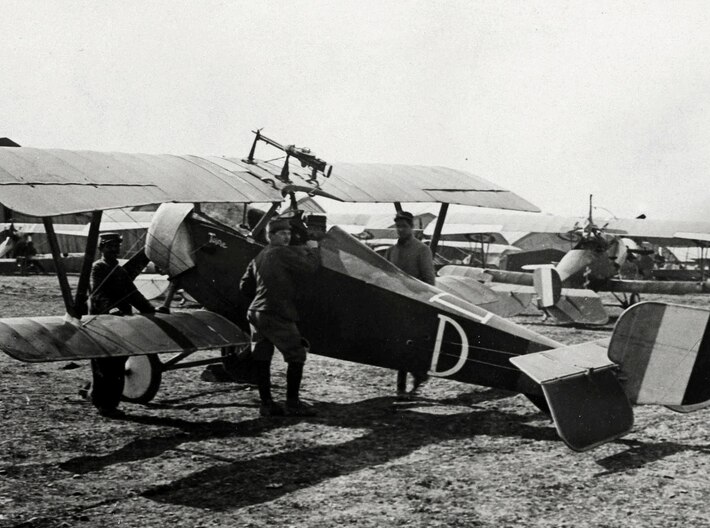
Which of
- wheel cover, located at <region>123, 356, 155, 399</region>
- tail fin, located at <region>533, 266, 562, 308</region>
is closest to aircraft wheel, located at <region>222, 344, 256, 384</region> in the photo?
wheel cover, located at <region>123, 356, 155, 399</region>

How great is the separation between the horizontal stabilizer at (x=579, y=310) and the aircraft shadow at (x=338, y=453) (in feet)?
23.7

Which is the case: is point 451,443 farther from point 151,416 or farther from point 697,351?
point 151,416

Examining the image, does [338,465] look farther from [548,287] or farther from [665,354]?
[548,287]

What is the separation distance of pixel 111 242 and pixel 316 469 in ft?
10.7

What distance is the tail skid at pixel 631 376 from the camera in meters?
4.50

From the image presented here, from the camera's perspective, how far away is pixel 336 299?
6340mm

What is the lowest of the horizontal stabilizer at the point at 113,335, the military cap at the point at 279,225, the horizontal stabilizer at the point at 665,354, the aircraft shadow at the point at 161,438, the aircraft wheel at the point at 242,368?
the aircraft shadow at the point at 161,438

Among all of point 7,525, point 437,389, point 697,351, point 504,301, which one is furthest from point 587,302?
point 7,525

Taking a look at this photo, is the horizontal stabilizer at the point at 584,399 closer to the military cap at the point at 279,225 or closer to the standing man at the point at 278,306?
the standing man at the point at 278,306

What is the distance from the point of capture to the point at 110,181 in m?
6.15

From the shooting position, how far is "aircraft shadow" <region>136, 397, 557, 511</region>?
445 cm

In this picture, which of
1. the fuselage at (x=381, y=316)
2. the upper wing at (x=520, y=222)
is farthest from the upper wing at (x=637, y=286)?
the upper wing at (x=520, y=222)

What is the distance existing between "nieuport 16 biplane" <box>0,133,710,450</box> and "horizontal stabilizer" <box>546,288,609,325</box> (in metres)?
6.94

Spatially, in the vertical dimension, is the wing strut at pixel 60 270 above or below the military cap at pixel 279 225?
below
